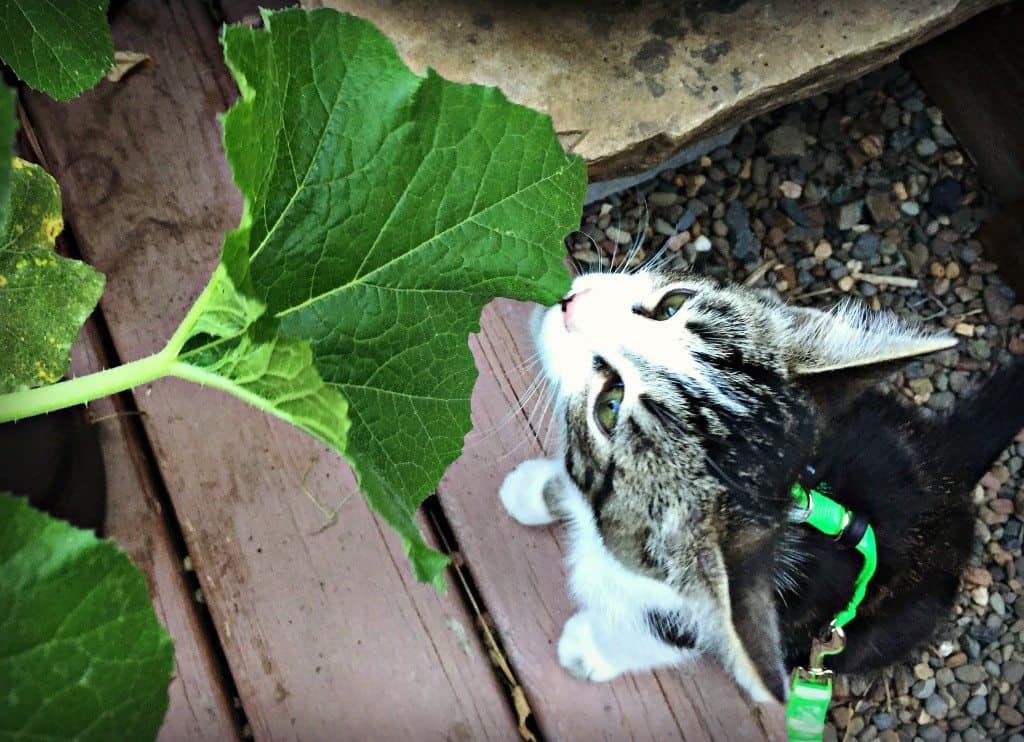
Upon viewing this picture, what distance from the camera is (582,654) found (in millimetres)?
1693

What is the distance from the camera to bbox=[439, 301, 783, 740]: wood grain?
1.73 metres

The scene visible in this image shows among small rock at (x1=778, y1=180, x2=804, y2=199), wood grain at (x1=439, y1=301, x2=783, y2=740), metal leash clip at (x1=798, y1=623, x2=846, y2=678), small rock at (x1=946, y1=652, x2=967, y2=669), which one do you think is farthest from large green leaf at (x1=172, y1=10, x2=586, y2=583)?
small rock at (x1=946, y1=652, x2=967, y2=669)

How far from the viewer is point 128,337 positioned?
1.77 m

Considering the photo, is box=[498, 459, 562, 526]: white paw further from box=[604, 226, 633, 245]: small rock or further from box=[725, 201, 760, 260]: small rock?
box=[725, 201, 760, 260]: small rock

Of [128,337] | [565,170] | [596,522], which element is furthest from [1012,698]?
[128,337]

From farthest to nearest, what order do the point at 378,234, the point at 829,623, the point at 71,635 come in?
the point at 829,623, the point at 378,234, the point at 71,635

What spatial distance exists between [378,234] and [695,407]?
24.9 inches

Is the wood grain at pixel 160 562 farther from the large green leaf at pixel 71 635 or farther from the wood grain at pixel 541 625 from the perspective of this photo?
the large green leaf at pixel 71 635

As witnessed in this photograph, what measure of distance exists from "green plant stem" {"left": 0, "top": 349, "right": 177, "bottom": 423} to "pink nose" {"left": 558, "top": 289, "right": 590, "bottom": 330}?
2.42ft

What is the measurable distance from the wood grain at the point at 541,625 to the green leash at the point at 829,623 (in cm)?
30

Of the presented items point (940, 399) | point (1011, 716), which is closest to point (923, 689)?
point (1011, 716)

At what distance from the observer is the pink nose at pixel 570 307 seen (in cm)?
148

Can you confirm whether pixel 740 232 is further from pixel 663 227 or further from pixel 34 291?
pixel 34 291

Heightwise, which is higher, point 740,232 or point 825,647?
point 740,232
